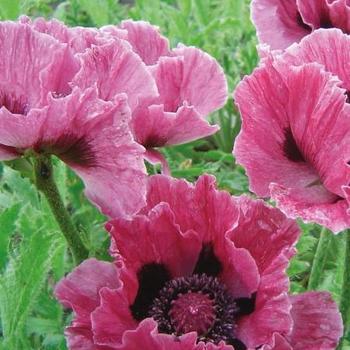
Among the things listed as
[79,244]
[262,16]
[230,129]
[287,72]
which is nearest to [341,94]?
[287,72]

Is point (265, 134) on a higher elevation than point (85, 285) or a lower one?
higher

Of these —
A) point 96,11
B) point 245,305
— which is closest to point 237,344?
point 245,305

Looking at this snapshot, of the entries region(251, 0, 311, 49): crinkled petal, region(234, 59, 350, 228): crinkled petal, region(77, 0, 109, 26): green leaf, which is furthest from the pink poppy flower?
region(77, 0, 109, 26): green leaf

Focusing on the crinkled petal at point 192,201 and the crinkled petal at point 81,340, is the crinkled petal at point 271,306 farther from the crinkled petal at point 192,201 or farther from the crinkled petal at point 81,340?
the crinkled petal at point 81,340

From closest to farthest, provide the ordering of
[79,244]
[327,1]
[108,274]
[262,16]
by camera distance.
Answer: [108,274] < [79,244] < [327,1] < [262,16]

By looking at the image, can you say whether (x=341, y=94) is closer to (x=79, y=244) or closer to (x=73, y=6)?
(x=79, y=244)

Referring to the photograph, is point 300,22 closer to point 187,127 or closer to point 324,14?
point 324,14

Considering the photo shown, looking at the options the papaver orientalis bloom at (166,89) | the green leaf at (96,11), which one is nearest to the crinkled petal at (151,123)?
the papaver orientalis bloom at (166,89)
